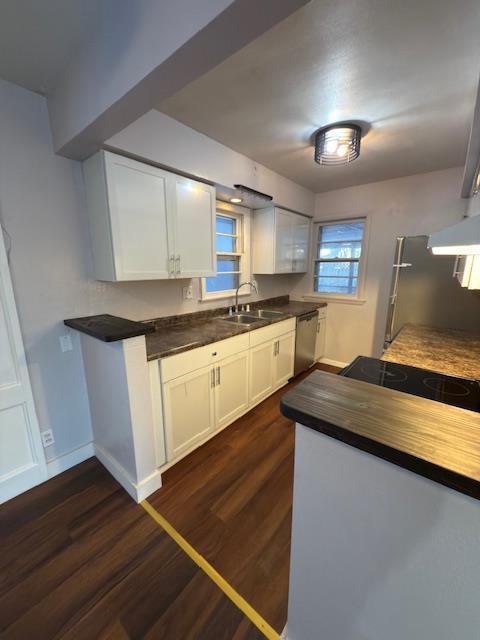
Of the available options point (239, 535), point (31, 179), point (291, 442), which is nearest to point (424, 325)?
point (291, 442)

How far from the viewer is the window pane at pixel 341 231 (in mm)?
3516

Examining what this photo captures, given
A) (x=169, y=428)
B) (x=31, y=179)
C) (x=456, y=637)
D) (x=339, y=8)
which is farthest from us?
(x=169, y=428)

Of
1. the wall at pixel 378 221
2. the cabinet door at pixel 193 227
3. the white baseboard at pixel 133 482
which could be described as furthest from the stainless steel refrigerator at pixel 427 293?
the white baseboard at pixel 133 482

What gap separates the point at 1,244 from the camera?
58.4 inches

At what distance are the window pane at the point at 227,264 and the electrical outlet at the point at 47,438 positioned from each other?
2.08 meters

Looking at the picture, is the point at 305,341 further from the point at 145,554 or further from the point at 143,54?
the point at 143,54

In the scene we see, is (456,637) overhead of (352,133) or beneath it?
beneath

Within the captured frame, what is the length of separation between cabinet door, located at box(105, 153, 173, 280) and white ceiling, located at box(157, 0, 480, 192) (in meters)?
0.48

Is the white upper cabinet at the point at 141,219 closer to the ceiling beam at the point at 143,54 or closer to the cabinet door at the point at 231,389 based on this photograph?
the ceiling beam at the point at 143,54

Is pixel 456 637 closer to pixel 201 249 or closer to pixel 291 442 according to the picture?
pixel 291 442

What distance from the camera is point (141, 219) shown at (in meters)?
1.77

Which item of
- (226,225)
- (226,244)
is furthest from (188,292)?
(226,225)

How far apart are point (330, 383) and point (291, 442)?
61.2 inches

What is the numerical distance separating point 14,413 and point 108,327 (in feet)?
2.77
